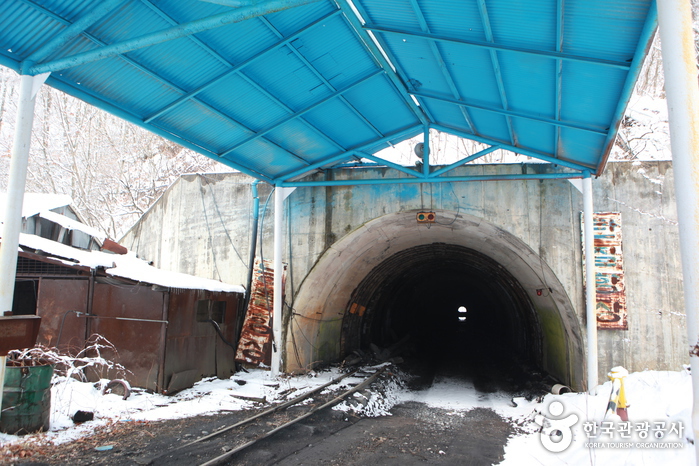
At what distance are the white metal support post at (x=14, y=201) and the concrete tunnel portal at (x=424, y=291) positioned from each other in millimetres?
6619

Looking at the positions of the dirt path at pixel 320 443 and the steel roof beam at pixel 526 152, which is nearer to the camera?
the dirt path at pixel 320 443

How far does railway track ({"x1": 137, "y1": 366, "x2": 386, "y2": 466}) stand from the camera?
19.0ft

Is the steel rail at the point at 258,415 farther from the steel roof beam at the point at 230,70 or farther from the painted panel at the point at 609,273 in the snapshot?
the painted panel at the point at 609,273

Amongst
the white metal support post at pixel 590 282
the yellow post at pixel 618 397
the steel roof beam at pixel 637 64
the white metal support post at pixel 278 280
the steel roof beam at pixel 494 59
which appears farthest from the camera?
the white metal support post at pixel 278 280

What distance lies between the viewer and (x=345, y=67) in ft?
26.4

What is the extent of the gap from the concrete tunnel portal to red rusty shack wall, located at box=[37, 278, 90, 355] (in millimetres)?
4473

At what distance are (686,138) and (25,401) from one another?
25.8 feet

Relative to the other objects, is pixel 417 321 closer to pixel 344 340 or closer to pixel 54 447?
pixel 344 340

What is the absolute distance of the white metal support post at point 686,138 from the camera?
355 cm

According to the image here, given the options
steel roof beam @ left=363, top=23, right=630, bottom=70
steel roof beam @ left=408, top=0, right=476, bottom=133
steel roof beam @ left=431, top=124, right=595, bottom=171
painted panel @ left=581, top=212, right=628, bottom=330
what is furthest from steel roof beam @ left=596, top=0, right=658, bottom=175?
steel roof beam @ left=408, top=0, right=476, bottom=133

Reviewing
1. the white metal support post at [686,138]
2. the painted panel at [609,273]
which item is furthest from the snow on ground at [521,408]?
the white metal support post at [686,138]

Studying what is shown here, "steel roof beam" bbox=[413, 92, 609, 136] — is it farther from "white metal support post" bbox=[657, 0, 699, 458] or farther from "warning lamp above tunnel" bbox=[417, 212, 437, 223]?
"white metal support post" bbox=[657, 0, 699, 458]

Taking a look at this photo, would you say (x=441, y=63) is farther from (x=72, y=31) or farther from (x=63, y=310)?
(x=63, y=310)

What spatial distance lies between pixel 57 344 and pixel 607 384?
10246 millimetres
